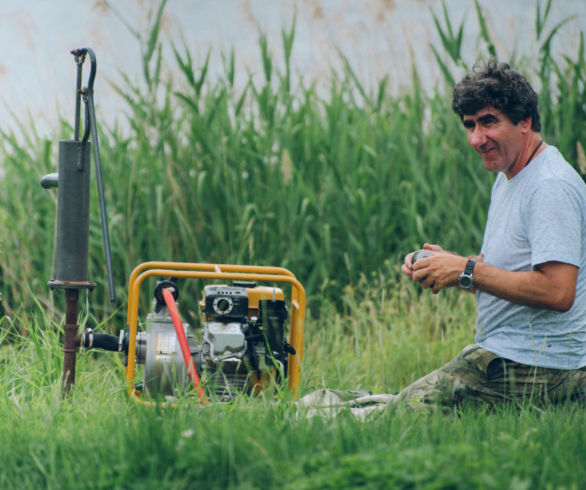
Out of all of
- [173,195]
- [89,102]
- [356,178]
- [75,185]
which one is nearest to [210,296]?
[75,185]

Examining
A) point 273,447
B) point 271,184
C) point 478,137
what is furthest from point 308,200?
point 273,447

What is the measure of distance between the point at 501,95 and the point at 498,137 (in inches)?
6.3

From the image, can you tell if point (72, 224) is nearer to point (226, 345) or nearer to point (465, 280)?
point (226, 345)

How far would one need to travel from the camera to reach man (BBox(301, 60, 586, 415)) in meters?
2.86

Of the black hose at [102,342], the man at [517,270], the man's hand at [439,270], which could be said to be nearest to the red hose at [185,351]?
the black hose at [102,342]

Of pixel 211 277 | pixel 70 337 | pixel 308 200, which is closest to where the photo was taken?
pixel 211 277

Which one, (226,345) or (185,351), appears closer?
(185,351)

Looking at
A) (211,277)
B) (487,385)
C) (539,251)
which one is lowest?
(487,385)

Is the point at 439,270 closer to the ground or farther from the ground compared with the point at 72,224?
closer to the ground

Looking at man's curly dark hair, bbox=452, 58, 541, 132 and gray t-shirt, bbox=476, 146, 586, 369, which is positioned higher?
man's curly dark hair, bbox=452, 58, 541, 132

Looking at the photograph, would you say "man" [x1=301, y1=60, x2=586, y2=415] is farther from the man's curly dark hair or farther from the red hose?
the red hose

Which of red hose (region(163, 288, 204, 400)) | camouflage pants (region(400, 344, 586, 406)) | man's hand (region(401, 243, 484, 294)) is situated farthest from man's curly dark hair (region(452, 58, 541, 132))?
red hose (region(163, 288, 204, 400))

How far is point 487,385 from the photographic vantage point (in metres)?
3.10

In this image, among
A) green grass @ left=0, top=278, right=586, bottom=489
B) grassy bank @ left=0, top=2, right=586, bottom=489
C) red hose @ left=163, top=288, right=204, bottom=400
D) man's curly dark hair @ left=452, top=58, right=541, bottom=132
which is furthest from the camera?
grassy bank @ left=0, top=2, right=586, bottom=489
